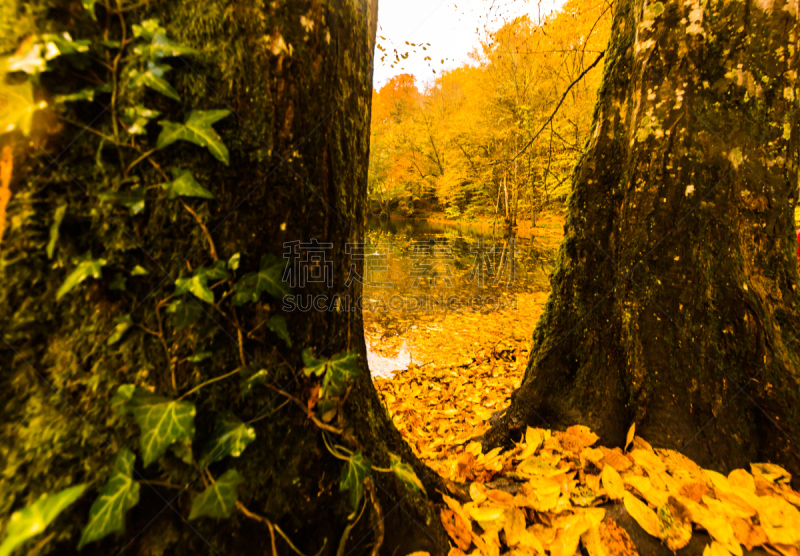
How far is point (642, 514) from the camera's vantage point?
4.12ft

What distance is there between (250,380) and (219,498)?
0.85 feet

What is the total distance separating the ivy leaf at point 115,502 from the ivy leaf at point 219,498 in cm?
12

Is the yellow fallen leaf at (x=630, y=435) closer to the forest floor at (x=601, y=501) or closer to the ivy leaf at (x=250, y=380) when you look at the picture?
the forest floor at (x=601, y=501)

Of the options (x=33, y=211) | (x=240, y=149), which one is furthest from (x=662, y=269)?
(x=33, y=211)

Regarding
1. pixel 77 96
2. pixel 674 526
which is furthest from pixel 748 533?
pixel 77 96

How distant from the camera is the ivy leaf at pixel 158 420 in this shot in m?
0.71

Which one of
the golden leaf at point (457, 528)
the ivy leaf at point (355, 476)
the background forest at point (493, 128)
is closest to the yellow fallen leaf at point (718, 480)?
the golden leaf at point (457, 528)

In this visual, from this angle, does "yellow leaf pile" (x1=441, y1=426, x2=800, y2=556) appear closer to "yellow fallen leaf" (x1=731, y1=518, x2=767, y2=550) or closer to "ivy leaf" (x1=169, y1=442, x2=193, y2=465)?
"yellow fallen leaf" (x1=731, y1=518, x2=767, y2=550)

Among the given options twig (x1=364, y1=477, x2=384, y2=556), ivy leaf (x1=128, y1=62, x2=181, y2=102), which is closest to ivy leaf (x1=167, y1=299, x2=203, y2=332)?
ivy leaf (x1=128, y1=62, x2=181, y2=102)

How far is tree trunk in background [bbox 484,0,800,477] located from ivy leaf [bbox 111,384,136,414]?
199 cm

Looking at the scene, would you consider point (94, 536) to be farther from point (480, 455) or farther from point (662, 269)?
point (662, 269)

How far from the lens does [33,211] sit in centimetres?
67

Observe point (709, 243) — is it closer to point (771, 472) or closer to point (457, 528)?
point (771, 472)

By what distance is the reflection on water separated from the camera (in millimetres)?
5203
